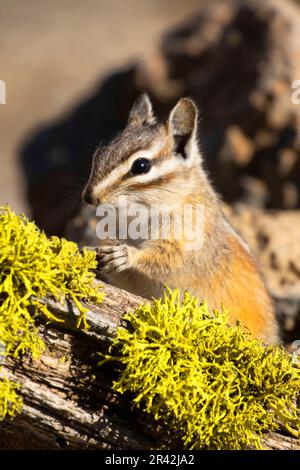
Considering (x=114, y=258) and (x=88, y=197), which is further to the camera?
(x=114, y=258)

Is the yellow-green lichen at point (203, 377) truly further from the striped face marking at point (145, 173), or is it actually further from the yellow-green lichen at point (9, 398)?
the striped face marking at point (145, 173)

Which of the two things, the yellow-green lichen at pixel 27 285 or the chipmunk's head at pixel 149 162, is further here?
the chipmunk's head at pixel 149 162

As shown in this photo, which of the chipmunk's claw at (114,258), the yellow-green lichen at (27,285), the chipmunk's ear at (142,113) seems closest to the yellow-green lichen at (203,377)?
the yellow-green lichen at (27,285)

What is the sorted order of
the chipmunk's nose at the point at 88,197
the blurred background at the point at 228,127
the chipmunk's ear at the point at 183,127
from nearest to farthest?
the chipmunk's nose at the point at 88,197 → the chipmunk's ear at the point at 183,127 → the blurred background at the point at 228,127

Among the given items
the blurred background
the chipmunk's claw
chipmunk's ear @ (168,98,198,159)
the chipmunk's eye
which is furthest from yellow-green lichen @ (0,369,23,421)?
the blurred background

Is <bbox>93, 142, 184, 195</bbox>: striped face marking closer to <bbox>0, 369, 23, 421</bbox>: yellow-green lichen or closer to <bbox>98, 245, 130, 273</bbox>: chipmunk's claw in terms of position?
<bbox>98, 245, 130, 273</bbox>: chipmunk's claw

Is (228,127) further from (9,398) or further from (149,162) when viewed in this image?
(9,398)

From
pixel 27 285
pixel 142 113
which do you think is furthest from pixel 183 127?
pixel 27 285
